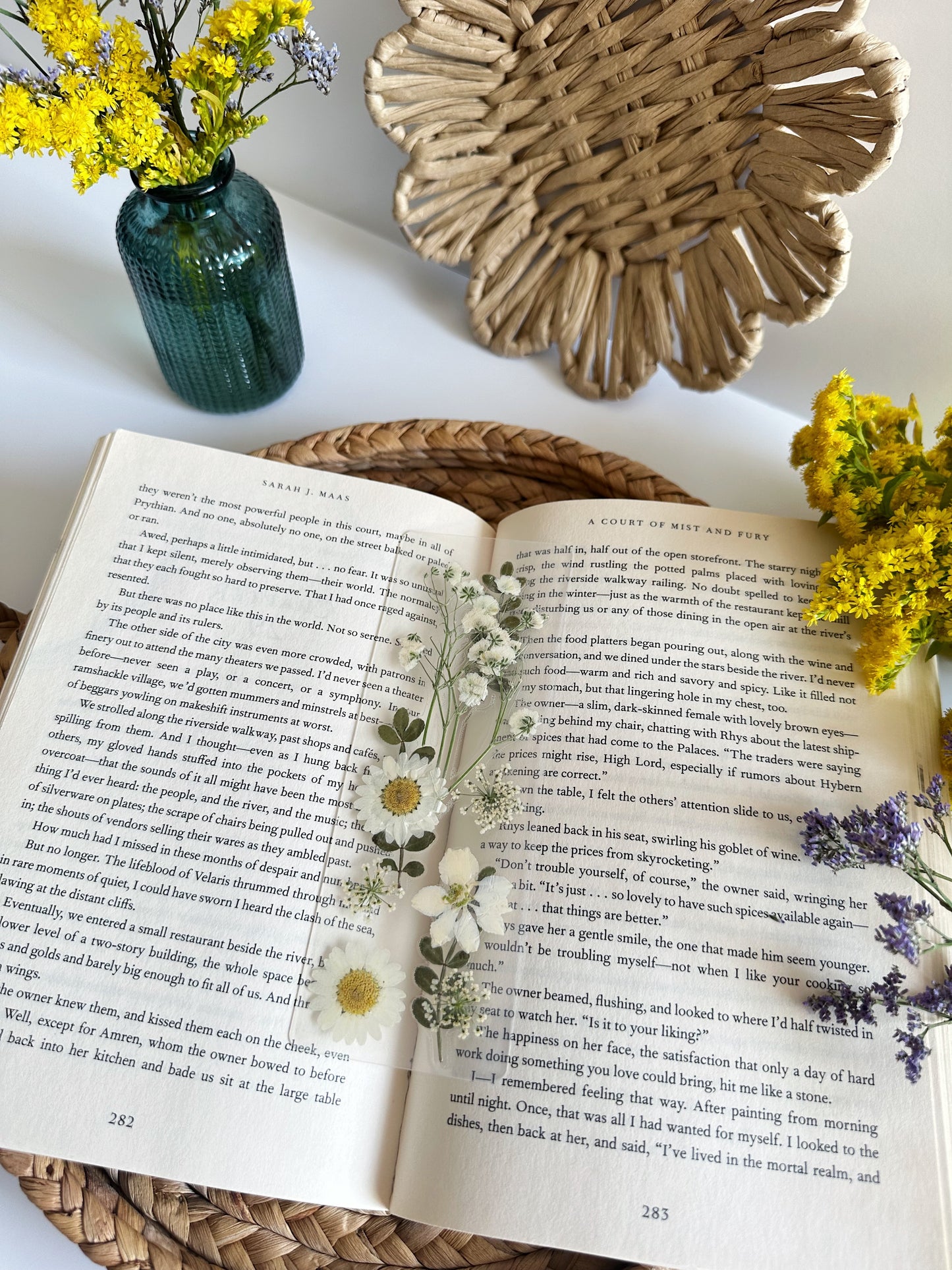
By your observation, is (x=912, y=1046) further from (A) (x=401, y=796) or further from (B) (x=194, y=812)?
(B) (x=194, y=812)

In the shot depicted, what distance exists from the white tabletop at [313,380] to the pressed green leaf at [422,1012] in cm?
46

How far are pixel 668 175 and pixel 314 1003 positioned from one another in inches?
23.6

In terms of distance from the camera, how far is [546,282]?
2.51ft

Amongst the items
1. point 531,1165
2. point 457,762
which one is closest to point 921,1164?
point 531,1165

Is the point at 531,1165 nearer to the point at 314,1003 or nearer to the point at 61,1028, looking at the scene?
the point at 314,1003

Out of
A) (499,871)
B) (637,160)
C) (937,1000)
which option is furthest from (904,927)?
(637,160)

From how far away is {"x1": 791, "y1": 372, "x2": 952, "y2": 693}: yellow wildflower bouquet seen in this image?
544 millimetres

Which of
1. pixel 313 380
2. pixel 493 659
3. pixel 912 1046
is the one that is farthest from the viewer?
pixel 313 380

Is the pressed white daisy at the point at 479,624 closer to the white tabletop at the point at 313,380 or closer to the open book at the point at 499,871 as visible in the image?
the open book at the point at 499,871

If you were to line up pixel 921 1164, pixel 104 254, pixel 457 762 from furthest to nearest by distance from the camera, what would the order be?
pixel 104 254 < pixel 457 762 < pixel 921 1164

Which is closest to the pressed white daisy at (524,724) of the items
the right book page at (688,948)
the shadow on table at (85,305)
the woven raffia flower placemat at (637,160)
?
the right book page at (688,948)

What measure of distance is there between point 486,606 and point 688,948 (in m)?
0.24

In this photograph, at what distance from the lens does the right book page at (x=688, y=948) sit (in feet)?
1.56

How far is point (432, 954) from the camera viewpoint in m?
0.52
